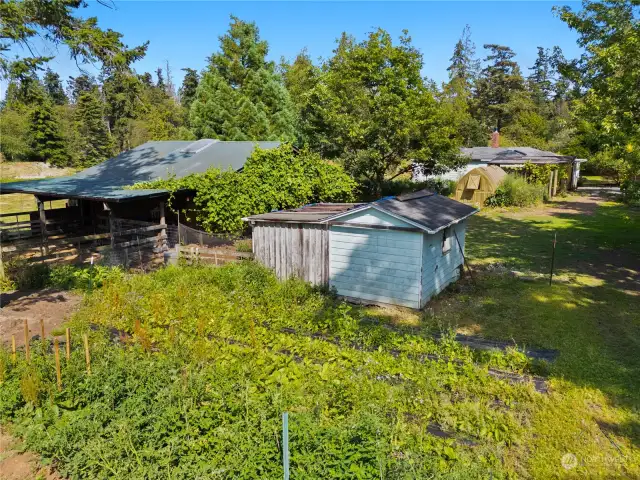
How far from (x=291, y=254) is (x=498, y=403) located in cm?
704

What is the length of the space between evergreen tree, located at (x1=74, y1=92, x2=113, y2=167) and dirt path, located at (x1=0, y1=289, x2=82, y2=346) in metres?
44.3

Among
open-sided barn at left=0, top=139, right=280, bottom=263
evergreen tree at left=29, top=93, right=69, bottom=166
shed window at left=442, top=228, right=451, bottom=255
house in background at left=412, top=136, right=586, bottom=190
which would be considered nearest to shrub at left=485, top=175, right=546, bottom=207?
house in background at left=412, top=136, right=586, bottom=190

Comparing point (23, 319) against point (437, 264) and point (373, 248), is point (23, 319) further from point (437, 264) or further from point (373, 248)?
point (437, 264)

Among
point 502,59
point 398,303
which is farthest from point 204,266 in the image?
point 502,59

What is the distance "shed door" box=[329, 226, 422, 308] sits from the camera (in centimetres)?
1050

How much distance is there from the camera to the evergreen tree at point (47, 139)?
159 feet

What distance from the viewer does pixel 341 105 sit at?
23.4m

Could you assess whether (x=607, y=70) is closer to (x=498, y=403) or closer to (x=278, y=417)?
(x=498, y=403)

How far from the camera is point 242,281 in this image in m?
11.3

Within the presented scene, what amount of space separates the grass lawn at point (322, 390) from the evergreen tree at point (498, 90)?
167 ft

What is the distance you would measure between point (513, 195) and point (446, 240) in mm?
17337

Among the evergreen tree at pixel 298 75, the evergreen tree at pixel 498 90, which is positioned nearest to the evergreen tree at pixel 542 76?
the evergreen tree at pixel 498 90

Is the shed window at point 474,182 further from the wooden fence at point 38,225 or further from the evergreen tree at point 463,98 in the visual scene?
the wooden fence at point 38,225

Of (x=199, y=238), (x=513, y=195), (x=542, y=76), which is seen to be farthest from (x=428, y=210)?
(x=542, y=76)
